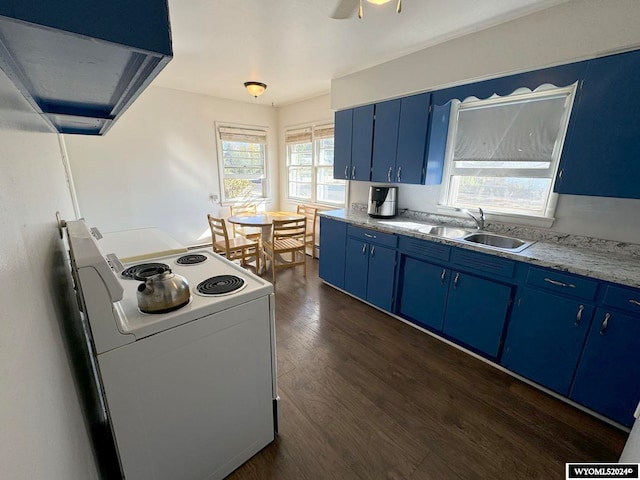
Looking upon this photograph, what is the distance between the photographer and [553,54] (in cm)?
182

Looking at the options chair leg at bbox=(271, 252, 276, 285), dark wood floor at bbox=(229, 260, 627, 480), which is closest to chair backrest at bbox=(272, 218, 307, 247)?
chair leg at bbox=(271, 252, 276, 285)

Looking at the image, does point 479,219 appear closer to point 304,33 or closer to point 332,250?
point 332,250

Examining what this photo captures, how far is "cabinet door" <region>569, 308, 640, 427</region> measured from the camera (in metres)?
1.52

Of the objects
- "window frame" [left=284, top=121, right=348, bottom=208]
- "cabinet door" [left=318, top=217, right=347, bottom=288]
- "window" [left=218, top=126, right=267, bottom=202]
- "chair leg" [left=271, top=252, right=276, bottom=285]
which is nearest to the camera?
"cabinet door" [left=318, top=217, right=347, bottom=288]

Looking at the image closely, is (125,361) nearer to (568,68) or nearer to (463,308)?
(463,308)

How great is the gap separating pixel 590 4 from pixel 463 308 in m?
2.13

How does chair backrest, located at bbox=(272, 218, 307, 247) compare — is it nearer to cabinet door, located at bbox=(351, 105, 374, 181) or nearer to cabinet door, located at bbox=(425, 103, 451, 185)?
cabinet door, located at bbox=(351, 105, 374, 181)

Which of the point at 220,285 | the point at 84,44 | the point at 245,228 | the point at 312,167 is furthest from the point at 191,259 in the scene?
the point at 312,167

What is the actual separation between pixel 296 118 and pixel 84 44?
4.45 m

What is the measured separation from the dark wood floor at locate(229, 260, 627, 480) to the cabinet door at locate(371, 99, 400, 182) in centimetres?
170

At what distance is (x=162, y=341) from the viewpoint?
1018mm

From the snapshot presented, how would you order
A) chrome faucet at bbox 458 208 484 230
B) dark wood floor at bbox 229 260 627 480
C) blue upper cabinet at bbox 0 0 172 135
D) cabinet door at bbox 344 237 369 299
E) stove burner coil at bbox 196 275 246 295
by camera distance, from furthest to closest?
cabinet door at bbox 344 237 369 299
chrome faucet at bbox 458 208 484 230
dark wood floor at bbox 229 260 627 480
stove burner coil at bbox 196 275 246 295
blue upper cabinet at bbox 0 0 172 135

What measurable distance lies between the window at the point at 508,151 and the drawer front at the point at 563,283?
71 centimetres

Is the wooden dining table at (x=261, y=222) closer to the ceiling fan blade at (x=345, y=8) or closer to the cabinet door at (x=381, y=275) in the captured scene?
the cabinet door at (x=381, y=275)
